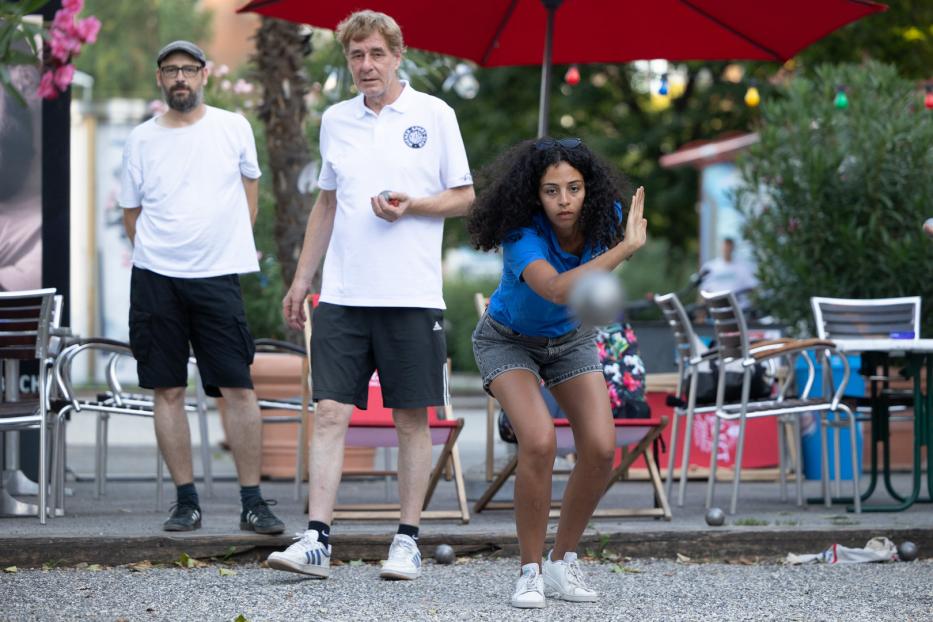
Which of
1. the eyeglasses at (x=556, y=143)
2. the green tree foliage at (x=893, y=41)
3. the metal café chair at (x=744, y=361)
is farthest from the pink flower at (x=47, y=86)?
the green tree foliage at (x=893, y=41)

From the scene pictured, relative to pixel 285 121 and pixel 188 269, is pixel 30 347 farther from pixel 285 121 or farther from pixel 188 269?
pixel 285 121

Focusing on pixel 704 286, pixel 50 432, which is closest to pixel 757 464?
pixel 50 432

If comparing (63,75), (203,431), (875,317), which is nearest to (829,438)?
(875,317)

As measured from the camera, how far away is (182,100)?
6359mm

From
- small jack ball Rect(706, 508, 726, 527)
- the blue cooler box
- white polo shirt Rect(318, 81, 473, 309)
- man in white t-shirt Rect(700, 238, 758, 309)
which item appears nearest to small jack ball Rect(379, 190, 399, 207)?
white polo shirt Rect(318, 81, 473, 309)

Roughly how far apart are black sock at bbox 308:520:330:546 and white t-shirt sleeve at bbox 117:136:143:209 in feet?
5.68

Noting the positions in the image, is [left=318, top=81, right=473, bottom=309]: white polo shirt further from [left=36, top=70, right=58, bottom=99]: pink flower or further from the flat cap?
[left=36, top=70, right=58, bottom=99]: pink flower

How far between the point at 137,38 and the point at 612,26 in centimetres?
3850

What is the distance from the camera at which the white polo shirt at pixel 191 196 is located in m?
6.27

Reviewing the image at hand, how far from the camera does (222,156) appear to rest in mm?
6391

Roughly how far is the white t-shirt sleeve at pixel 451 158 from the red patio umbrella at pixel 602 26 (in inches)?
78.5

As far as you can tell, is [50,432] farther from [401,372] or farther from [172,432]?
[401,372]

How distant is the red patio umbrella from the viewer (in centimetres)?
771

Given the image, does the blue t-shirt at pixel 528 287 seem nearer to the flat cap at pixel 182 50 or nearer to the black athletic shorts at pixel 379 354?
the black athletic shorts at pixel 379 354
